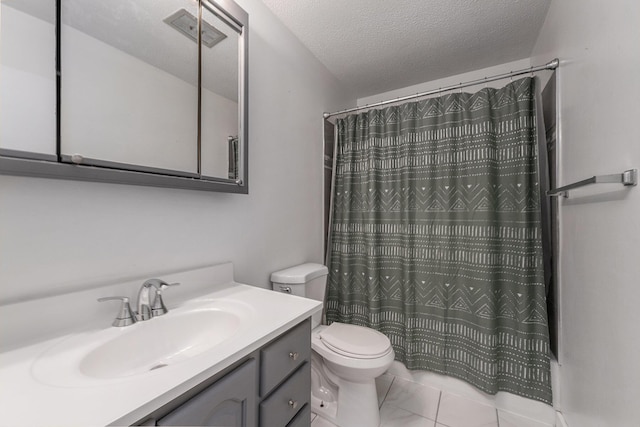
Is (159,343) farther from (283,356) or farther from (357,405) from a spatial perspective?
(357,405)

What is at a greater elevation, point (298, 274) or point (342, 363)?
point (298, 274)

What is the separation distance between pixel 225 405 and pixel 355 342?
878mm

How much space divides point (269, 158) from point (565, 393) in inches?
76.1

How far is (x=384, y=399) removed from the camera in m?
1.55

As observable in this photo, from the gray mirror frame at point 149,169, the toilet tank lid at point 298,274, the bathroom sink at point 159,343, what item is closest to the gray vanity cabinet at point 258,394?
the bathroom sink at point 159,343

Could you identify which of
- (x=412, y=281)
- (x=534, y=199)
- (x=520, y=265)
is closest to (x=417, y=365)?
(x=412, y=281)

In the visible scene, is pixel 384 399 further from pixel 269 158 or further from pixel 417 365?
pixel 269 158

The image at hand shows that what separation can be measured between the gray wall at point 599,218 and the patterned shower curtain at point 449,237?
160mm

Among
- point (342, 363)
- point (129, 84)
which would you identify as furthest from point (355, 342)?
point (129, 84)

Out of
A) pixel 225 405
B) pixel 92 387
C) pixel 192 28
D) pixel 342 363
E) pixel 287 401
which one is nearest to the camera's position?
pixel 92 387

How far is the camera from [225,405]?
60cm

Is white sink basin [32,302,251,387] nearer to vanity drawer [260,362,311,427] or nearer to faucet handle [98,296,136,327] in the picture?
faucet handle [98,296,136,327]

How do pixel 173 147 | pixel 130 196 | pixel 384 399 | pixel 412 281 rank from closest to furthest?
pixel 130 196
pixel 173 147
pixel 384 399
pixel 412 281

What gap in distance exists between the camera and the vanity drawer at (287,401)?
2.40 ft
